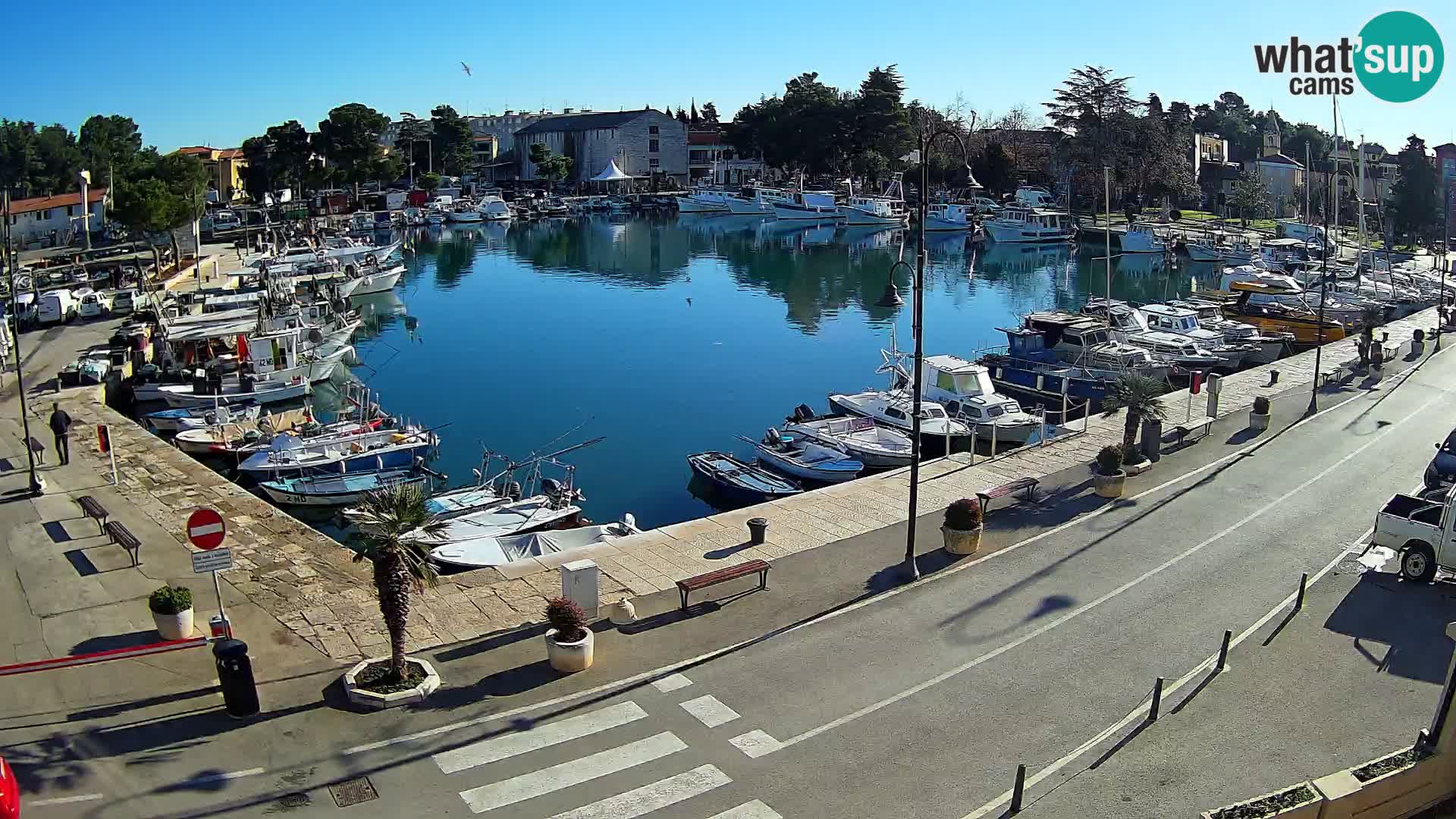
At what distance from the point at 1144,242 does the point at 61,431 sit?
90.3m

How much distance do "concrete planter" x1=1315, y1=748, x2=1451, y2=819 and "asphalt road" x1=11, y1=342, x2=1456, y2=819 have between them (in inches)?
124

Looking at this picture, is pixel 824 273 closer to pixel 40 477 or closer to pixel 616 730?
pixel 40 477

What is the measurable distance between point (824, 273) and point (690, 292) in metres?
15.8

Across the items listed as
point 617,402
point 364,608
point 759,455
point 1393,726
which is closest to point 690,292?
point 617,402

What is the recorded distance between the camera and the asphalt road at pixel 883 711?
41.7ft

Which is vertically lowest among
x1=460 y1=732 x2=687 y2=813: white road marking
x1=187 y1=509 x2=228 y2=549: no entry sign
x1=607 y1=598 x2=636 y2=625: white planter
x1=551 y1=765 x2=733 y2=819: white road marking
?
x1=551 y1=765 x2=733 y2=819: white road marking

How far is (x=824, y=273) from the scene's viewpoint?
91062mm

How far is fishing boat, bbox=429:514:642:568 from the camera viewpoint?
2391 cm

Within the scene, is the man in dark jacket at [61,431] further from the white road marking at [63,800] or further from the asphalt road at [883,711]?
the white road marking at [63,800]

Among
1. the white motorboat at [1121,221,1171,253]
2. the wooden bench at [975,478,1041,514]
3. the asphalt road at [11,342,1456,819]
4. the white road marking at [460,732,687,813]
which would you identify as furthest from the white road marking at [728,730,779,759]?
the white motorboat at [1121,221,1171,253]

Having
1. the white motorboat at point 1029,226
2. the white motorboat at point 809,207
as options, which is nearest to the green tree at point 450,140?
the white motorboat at point 809,207

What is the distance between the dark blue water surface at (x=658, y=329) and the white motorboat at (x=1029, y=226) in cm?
193

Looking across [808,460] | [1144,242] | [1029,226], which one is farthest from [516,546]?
[1029,226]

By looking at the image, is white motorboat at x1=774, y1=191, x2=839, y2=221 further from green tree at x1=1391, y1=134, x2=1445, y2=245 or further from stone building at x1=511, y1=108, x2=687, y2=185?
green tree at x1=1391, y1=134, x2=1445, y2=245
